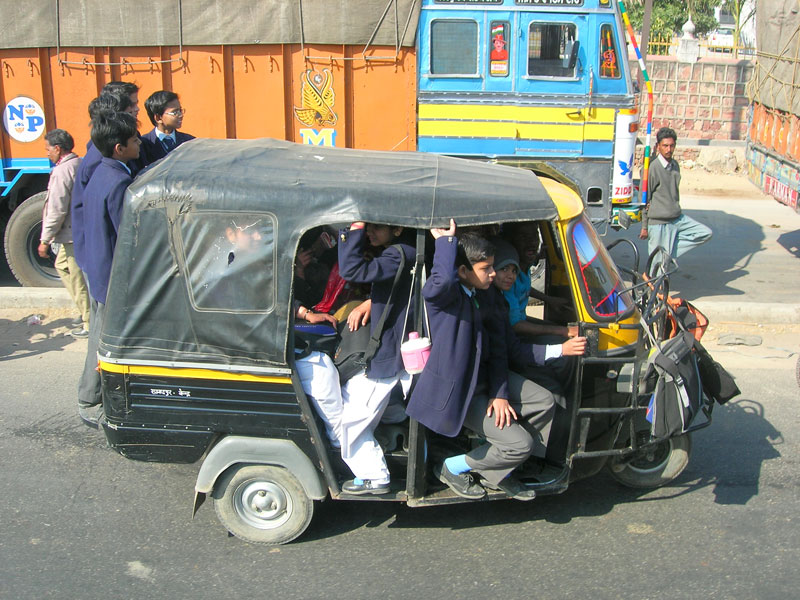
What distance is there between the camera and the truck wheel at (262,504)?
378 cm

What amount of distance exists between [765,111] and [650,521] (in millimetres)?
7754

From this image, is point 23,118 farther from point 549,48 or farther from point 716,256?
point 716,256

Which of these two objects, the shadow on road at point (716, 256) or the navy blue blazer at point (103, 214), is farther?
Result: the shadow on road at point (716, 256)

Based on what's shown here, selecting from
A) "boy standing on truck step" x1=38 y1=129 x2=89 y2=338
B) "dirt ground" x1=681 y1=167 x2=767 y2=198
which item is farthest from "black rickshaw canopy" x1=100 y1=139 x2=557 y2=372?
"dirt ground" x1=681 y1=167 x2=767 y2=198

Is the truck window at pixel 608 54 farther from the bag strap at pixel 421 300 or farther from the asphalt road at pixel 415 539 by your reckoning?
the bag strap at pixel 421 300

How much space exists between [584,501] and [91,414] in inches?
112

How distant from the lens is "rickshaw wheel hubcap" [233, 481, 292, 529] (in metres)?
3.82

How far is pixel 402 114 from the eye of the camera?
7820mm

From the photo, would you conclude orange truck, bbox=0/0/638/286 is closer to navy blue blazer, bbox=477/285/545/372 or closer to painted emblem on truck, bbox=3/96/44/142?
painted emblem on truck, bbox=3/96/44/142

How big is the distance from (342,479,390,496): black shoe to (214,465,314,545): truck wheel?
222mm

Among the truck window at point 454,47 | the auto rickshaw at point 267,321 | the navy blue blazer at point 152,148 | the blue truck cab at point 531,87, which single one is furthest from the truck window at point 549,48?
the auto rickshaw at point 267,321

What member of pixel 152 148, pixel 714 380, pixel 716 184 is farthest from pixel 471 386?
pixel 716 184

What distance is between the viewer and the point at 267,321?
3521mm

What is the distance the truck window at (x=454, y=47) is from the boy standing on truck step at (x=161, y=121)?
113 inches
